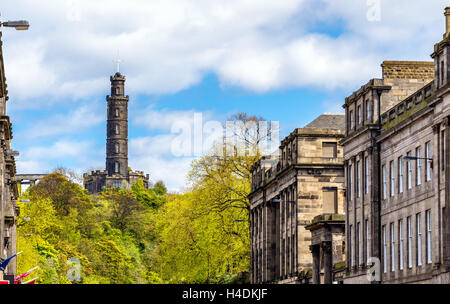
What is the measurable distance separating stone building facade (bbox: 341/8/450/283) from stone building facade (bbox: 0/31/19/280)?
22.9 metres

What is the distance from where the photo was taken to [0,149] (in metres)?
71.9

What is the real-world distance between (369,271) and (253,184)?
42.8m

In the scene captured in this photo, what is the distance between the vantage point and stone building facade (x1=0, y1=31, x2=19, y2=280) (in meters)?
73.4

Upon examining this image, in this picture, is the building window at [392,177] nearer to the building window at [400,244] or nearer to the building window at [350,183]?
the building window at [400,244]

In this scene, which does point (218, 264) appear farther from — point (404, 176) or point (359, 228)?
point (404, 176)

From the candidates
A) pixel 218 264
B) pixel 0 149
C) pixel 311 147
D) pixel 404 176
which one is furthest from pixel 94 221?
pixel 404 176

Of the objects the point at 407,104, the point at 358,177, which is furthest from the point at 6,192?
the point at 407,104

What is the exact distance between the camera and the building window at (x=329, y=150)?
90.2m

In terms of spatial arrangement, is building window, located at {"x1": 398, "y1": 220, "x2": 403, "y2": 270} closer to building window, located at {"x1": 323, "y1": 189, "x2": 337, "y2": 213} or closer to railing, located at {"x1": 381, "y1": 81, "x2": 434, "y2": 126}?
railing, located at {"x1": 381, "y1": 81, "x2": 434, "y2": 126}

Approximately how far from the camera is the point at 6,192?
90688 mm

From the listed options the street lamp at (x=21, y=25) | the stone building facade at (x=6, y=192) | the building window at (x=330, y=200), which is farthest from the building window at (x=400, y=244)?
the street lamp at (x=21, y=25)

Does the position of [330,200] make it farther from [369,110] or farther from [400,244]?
[400,244]

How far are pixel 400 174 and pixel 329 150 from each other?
86.6ft
